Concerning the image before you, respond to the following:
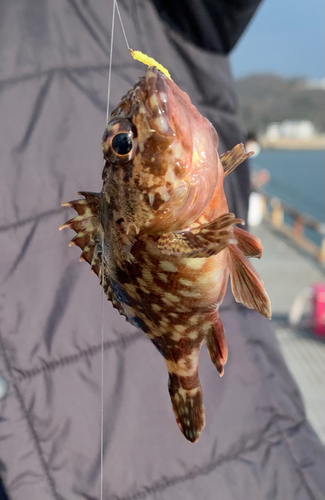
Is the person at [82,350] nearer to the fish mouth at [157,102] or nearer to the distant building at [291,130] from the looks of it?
the fish mouth at [157,102]

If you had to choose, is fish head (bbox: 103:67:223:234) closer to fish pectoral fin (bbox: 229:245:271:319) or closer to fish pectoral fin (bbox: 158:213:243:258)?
fish pectoral fin (bbox: 158:213:243:258)

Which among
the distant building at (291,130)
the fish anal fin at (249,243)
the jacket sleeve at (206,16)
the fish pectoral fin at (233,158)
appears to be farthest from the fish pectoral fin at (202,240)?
the distant building at (291,130)

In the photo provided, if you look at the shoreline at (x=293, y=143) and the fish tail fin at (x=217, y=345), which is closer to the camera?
the fish tail fin at (x=217, y=345)

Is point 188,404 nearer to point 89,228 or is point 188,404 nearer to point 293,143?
point 89,228

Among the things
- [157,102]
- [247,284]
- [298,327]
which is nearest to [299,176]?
[298,327]

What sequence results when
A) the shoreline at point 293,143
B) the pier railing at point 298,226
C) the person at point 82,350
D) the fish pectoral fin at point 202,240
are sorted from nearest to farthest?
the fish pectoral fin at point 202,240, the person at point 82,350, the pier railing at point 298,226, the shoreline at point 293,143

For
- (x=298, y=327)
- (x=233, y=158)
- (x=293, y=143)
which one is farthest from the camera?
(x=293, y=143)

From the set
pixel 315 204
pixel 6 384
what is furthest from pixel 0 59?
pixel 315 204
